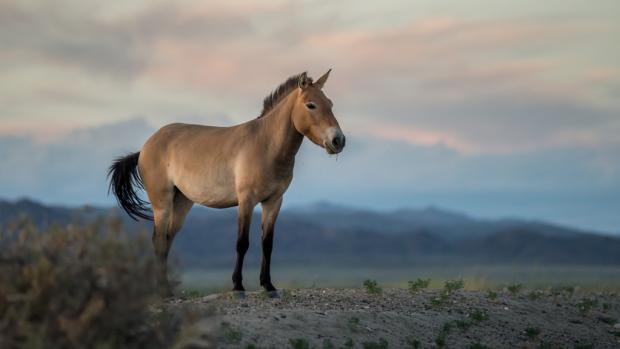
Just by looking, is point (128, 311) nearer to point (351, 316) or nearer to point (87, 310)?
point (87, 310)

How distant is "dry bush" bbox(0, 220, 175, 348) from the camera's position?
6.41 meters

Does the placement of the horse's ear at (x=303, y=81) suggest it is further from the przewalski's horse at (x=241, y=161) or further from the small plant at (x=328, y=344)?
the small plant at (x=328, y=344)

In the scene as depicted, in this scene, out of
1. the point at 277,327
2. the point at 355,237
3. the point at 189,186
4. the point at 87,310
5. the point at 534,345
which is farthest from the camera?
the point at 355,237

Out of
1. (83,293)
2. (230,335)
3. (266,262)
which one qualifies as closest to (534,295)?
(266,262)

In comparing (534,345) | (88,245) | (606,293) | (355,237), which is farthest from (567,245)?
(88,245)

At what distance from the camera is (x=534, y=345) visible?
1182 cm

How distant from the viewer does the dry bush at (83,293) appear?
6.41 m

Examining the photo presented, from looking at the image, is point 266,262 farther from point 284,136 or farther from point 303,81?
point 303,81

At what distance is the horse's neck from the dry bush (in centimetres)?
525

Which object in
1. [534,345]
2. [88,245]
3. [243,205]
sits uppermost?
[243,205]

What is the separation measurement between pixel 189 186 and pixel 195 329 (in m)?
6.60

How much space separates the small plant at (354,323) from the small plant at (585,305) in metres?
5.10

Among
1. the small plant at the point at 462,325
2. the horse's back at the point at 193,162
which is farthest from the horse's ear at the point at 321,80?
the small plant at the point at 462,325

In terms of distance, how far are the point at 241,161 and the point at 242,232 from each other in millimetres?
988
